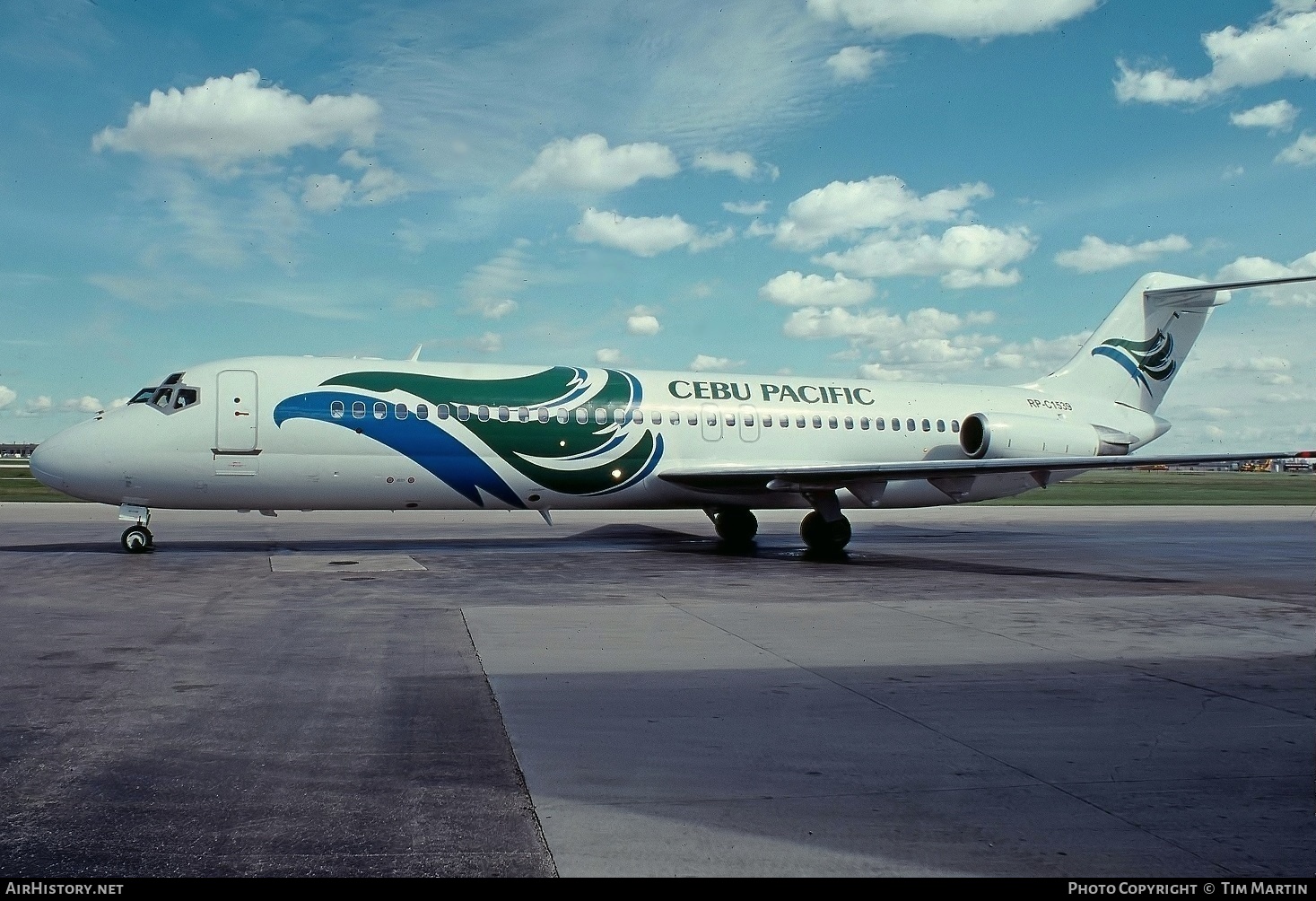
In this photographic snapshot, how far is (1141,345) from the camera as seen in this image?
23625 millimetres

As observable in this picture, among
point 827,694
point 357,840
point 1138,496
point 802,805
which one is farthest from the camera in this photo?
point 1138,496

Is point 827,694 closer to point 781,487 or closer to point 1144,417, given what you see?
point 781,487

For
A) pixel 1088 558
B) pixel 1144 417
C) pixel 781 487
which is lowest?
pixel 1088 558

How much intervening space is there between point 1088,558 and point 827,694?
524 inches

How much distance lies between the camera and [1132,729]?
6.15 m

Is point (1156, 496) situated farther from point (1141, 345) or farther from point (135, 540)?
point (135, 540)

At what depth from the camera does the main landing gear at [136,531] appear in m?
17.0

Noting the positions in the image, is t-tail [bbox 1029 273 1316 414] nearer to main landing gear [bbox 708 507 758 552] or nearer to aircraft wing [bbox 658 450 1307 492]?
aircraft wing [bbox 658 450 1307 492]

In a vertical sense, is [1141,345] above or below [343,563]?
above

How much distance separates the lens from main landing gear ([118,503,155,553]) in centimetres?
1703

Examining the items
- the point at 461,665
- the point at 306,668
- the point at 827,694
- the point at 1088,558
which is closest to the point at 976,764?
the point at 827,694

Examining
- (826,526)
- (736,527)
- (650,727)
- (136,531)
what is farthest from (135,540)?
(650,727)

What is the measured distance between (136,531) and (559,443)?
23.7 ft

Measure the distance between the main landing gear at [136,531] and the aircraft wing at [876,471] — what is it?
883 cm
